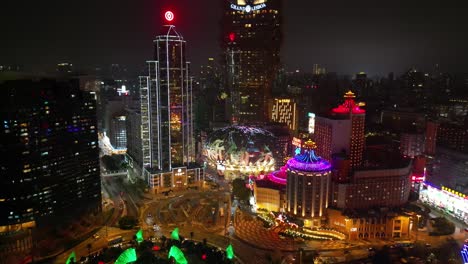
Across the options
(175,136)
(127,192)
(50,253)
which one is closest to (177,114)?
(175,136)

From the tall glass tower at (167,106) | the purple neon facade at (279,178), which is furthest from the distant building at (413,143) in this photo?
the tall glass tower at (167,106)

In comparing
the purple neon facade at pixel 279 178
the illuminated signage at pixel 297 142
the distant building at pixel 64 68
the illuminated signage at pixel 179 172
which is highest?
the distant building at pixel 64 68

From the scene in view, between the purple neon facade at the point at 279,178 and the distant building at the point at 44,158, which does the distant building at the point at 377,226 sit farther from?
the distant building at the point at 44,158

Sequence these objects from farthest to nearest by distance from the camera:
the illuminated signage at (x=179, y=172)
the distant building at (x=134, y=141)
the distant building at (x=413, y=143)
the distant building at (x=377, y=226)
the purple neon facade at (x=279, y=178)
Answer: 1. the distant building at (x=413, y=143)
2. the distant building at (x=134, y=141)
3. the illuminated signage at (x=179, y=172)
4. the purple neon facade at (x=279, y=178)
5. the distant building at (x=377, y=226)

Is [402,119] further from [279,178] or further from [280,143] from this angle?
[279,178]

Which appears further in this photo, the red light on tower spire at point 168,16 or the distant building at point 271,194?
the red light on tower spire at point 168,16

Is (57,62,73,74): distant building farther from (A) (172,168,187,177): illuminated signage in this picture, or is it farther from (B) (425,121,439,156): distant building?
(B) (425,121,439,156): distant building
